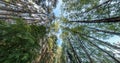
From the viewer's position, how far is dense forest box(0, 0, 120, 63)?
25.7ft

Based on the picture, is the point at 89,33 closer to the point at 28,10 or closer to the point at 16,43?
the point at 28,10

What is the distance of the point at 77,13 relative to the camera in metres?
11.5

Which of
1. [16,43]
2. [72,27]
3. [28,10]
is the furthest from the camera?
[72,27]

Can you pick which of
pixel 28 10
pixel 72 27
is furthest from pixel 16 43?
pixel 72 27

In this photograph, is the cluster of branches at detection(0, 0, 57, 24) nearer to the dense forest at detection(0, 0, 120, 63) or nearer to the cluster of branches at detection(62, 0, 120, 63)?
the dense forest at detection(0, 0, 120, 63)

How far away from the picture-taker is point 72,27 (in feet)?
42.0

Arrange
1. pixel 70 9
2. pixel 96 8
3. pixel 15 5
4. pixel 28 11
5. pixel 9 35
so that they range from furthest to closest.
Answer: pixel 70 9 < pixel 28 11 < pixel 15 5 < pixel 96 8 < pixel 9 35

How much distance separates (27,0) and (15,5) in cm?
139

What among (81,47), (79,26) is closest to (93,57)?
(81,47)

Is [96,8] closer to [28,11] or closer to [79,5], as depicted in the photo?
[79,5]

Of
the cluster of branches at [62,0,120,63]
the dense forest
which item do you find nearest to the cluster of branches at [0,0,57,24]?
the dense forest

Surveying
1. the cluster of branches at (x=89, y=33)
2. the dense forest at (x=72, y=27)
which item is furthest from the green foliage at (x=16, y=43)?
the cluster of branches at (x=89, y=33)

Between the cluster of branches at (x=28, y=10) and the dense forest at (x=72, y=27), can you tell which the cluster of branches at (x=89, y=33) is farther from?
the cluster of branches at (x=28, y=10)

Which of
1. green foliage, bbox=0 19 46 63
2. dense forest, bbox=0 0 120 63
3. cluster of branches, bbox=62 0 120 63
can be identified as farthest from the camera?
cluster of branches, bbox=62 0 120 63
